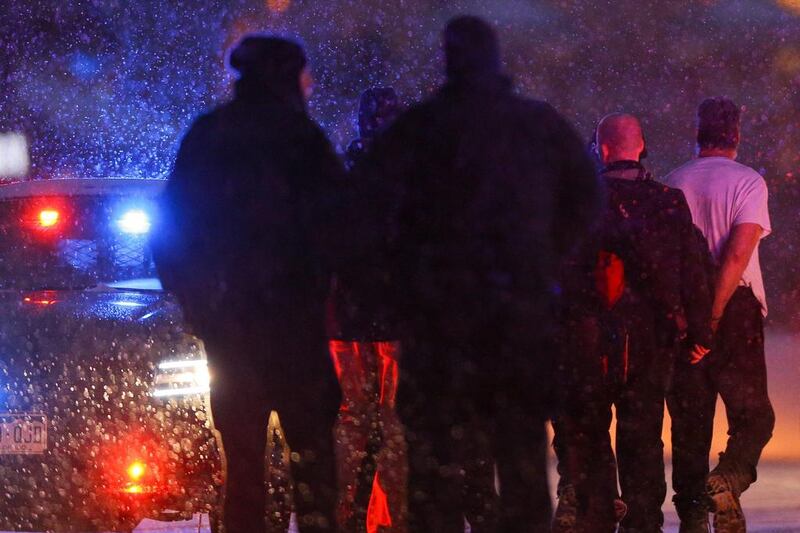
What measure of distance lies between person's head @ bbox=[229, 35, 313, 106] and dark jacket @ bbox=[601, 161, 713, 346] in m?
1.59

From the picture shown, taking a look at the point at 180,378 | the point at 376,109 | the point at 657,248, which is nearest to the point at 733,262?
the point at 657,248

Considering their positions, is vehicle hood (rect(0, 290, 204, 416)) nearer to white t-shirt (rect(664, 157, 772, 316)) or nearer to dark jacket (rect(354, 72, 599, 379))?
dark jacket (rect(354, 72, 599, 379))

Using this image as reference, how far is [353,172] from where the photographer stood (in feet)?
13.5

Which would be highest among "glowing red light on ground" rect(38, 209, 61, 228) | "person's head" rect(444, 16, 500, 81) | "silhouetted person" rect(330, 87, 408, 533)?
"glowing red light on ground" rect(38, 209, 61, 228)

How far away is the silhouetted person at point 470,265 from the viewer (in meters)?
3.94

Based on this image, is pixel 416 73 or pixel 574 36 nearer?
pixel 574 36

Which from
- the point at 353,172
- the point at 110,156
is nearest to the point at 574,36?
the point at 110,156

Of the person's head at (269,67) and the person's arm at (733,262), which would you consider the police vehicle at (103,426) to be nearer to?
the person's head at (269,67)

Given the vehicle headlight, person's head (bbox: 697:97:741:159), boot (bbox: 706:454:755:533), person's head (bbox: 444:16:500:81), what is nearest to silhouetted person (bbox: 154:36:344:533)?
person's head (bbox: 444:16:500:81)

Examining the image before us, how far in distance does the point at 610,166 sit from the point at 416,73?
13.5m

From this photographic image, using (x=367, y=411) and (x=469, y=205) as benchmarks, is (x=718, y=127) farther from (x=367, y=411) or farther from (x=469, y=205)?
(x=469, y=205)

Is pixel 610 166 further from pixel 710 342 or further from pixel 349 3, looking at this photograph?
pixel 349 3

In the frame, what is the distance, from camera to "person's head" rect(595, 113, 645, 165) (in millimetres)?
5512

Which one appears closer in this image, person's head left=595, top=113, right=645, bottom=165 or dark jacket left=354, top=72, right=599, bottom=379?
dark jacket left=354, top=72, right=599, bottom=379
